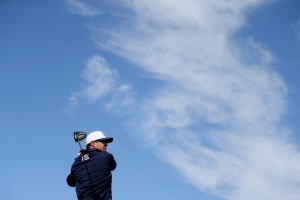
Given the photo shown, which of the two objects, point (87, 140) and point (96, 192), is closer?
point (96, 192)

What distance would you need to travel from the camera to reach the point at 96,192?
24.7 feet

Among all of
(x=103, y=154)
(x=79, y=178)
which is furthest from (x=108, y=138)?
(x=79, y=178)

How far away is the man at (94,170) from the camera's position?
758 centimetres

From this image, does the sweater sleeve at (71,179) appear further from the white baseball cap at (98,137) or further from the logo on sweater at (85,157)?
the white baseball cap at (98,137)

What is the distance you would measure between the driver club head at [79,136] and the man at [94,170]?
0.18m

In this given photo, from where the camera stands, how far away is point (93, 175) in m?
7.71

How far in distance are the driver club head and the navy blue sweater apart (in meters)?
0.34

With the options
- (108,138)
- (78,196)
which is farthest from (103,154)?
(78,196)

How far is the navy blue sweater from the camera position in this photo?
757 centimetres

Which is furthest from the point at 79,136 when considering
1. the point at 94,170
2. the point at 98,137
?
the point at 94,170

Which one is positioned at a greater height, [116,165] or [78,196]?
[116,165]

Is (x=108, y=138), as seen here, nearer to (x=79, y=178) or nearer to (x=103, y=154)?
(x=103, y=154)

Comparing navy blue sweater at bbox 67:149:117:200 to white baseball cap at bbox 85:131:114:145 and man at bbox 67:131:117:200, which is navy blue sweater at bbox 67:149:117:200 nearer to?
man at bbox 67:131:117:200

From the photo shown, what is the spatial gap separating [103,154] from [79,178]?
700 mm
